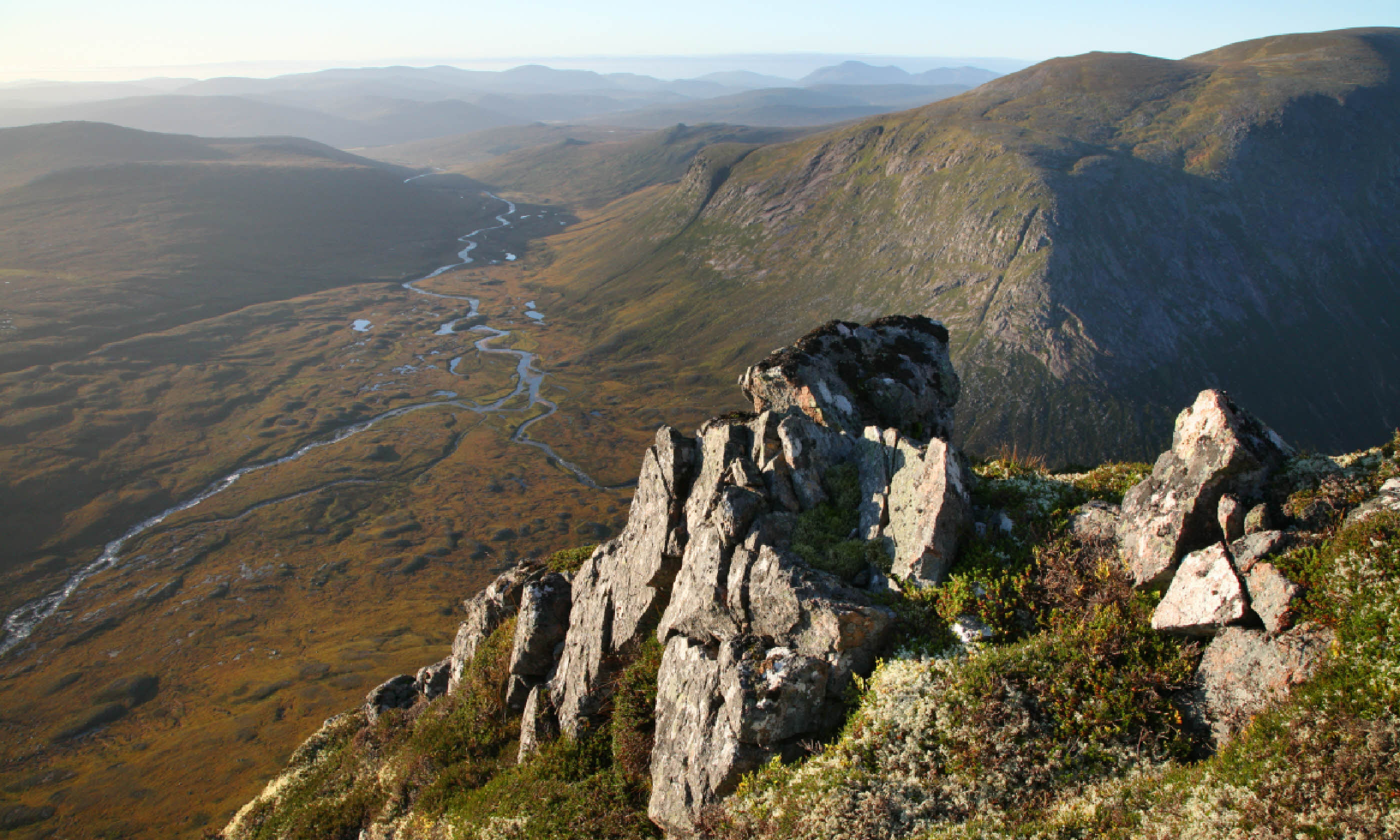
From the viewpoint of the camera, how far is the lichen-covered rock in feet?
94.9

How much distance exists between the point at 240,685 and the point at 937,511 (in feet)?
369

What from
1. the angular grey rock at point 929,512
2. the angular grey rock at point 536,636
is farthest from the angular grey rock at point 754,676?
the angular grey rock at point 536,636

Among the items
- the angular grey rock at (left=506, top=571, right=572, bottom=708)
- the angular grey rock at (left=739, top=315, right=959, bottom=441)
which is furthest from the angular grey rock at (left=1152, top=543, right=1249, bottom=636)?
the angular grey rock at (left=506, top=571, right=572, bottom=708)

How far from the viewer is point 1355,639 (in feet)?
34.3

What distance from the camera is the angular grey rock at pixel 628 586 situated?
20359 mm

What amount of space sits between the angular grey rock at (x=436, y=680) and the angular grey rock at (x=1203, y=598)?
27430 mm

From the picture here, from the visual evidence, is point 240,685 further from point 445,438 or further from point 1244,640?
point 1244,640

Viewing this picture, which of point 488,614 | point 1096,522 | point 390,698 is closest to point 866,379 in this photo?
point 1096,522

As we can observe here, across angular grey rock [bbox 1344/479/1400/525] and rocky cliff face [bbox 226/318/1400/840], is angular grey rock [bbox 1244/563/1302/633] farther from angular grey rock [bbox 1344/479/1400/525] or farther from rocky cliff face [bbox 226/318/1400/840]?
angular grey rock [bbox 1344/479/1400/525]

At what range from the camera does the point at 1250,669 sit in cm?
1144

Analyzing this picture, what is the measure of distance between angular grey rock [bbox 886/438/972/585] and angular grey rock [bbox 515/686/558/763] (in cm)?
1215

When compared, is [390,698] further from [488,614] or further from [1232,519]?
[1232,519]

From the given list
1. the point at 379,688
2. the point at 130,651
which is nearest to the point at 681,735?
the point at 379,688

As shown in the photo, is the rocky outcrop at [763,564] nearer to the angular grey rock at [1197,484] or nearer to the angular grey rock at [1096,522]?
the angular grey rock at [1096,522]
